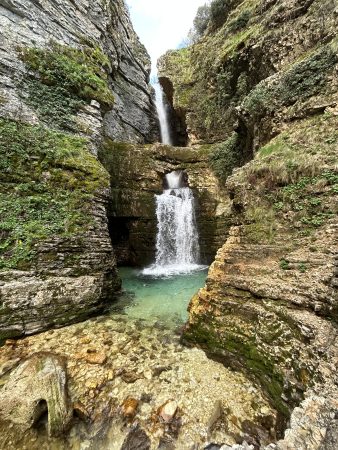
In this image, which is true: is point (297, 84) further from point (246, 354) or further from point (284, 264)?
point (246, 354)

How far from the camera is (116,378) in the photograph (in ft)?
12.0

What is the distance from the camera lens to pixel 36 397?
308 centimetres

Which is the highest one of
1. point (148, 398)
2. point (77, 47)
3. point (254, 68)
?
point (77, 47)

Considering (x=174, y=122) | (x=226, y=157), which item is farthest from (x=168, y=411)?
(x=174, y=122)

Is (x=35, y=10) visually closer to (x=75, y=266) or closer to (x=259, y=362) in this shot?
(x=75, y=266)

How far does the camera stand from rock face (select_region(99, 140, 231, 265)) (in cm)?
1240

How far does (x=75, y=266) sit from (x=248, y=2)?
770 inches

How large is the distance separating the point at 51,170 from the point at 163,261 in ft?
25.1

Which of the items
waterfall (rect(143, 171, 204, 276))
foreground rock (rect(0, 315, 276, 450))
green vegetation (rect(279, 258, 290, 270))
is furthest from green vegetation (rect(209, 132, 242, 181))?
foreground rock (rect(0, 315, 276, 450))

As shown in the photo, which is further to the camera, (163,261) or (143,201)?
(143,201)

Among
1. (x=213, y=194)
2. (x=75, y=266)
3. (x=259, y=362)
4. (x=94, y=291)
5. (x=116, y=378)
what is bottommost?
(x=116, y=378)

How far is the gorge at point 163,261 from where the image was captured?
115 inches

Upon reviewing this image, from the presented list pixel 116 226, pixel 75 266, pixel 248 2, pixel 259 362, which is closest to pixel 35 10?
pixel 116 226

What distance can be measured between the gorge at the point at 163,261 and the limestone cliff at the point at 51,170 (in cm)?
5
